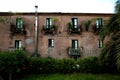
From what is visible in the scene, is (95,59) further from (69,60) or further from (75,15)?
(75,15)

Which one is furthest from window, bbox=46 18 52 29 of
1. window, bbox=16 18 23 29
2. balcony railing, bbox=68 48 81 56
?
balcony railing, bbox=68 48 81 56

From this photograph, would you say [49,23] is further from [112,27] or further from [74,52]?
[112,27]

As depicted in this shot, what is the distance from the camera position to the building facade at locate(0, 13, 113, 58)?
152 ft

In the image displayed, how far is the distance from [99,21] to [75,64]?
15638mm

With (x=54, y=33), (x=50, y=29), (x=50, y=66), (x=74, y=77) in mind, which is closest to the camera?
(x=74, y=77)

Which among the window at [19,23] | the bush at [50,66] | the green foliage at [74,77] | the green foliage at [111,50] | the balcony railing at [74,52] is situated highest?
the window at [19,23]

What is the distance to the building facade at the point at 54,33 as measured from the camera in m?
46.4

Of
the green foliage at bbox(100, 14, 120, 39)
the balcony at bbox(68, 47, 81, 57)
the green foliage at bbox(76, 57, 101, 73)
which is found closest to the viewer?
the green foliage at bbox(100, 14, 120, 39)

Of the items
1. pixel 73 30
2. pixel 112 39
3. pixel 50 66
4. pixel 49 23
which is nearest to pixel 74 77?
pixel 50 66

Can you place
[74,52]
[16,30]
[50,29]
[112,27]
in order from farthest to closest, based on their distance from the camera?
[50,29]
[16,30]
[74,52]
[112,27]

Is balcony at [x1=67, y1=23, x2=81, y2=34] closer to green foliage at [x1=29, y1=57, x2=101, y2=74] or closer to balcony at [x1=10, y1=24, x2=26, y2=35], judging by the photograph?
balcony at [x1=10, y1=24, x2=26, y2=35]

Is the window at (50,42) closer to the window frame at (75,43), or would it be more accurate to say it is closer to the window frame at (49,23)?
the window frame at (49,23)

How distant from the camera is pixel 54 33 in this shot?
46.9 m
